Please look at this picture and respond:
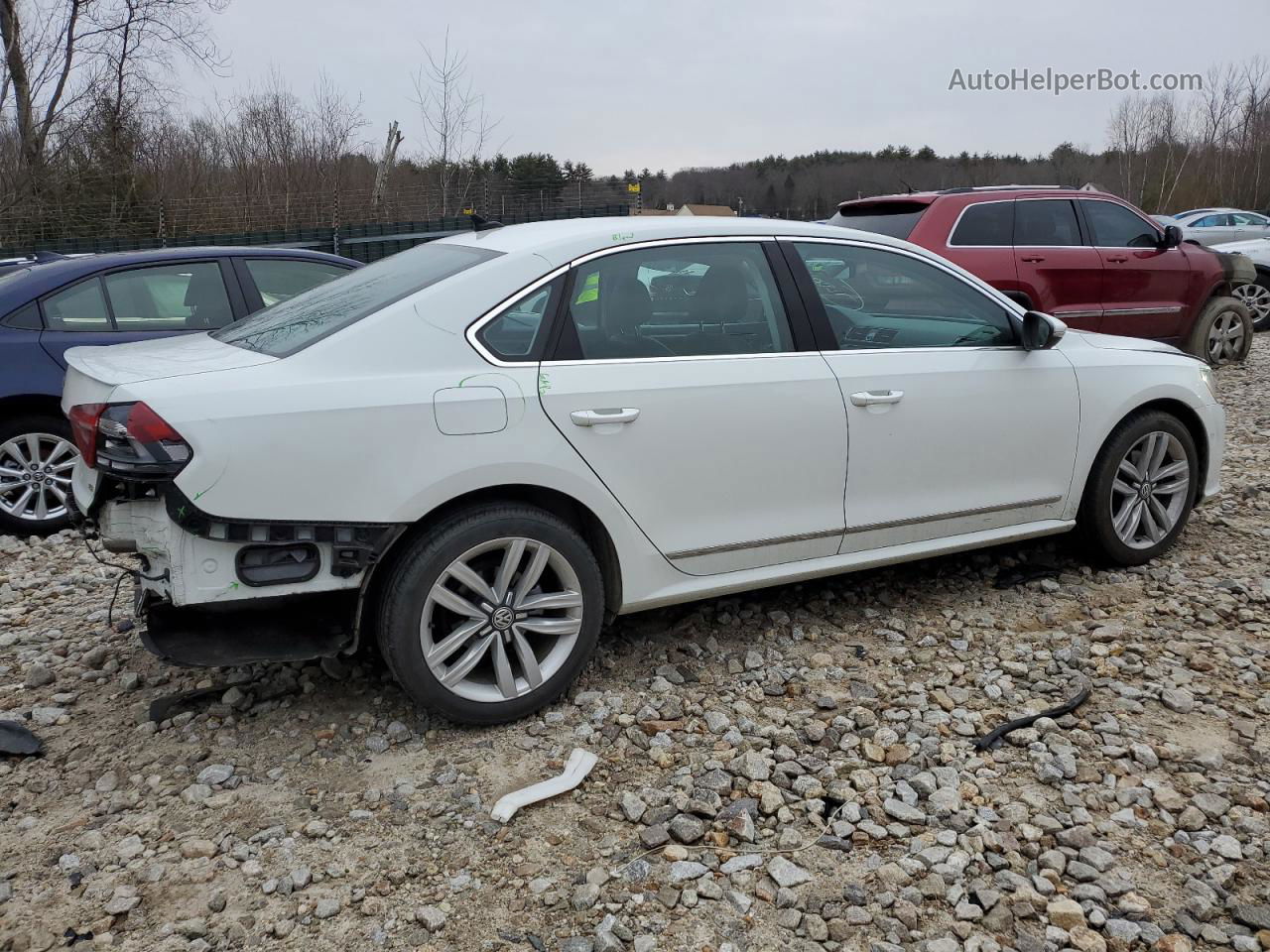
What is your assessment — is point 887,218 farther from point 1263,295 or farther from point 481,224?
point 1263,295

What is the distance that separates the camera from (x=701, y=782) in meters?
3.06

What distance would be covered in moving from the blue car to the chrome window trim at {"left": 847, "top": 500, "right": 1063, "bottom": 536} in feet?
11.4

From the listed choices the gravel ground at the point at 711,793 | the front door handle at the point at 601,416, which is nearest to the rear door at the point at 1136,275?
the gravel ground at the point at 711,793

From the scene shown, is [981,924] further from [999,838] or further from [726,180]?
[726,180]

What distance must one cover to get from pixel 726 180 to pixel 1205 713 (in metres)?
59.6

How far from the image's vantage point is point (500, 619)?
3.28m

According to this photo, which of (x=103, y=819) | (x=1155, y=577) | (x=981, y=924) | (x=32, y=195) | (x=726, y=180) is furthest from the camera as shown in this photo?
(x=726, y=180)

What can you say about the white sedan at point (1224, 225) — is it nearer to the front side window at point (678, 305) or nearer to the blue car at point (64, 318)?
the blue car at point (64, 318)

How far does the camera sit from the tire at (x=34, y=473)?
5.80m

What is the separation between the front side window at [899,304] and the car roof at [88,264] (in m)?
4.06

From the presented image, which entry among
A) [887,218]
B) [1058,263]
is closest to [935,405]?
[887,218]

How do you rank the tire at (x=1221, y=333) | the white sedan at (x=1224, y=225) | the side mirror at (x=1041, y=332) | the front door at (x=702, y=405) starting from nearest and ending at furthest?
the front door at (x=702, y=405) < the side mirror at (x=1041, y=332) < the tire at (x=1221, y=333) < the white sedan at (x=1224, y=225)

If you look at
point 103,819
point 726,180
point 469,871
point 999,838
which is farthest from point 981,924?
point 726,180

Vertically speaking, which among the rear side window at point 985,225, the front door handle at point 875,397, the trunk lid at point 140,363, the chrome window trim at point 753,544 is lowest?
the chrome window trim at point 753,544
